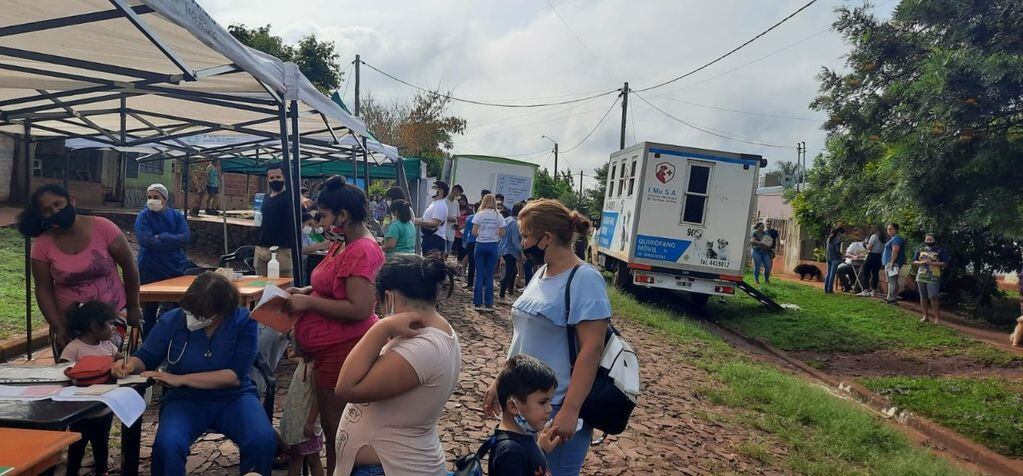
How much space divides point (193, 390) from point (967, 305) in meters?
16.5

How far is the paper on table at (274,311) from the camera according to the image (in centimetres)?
324

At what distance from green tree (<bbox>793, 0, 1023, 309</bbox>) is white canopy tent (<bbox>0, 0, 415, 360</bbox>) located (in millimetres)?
4414

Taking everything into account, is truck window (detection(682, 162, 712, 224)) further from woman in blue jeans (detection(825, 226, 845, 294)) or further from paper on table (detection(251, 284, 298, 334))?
paper on table (detection(251, 284, 298, 334))

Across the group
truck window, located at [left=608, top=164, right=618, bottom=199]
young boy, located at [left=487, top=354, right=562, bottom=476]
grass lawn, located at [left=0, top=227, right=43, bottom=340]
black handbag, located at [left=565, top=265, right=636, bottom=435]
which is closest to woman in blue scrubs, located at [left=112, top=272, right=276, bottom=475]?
young boy, located at [left=487, top=354, right=562, bottom=476]

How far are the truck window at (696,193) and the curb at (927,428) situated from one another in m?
3.06

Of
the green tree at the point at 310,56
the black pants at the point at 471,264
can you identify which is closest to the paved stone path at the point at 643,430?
the black pants at the point at 471,264

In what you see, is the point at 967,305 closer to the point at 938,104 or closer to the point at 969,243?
the point at 969,243

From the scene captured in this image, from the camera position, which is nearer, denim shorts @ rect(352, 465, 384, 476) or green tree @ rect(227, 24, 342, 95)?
denim shorts @ rect(352, 465, 384, 476)

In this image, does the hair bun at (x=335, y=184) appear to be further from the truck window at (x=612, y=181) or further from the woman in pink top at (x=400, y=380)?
the truck window at (x=612, y=181)

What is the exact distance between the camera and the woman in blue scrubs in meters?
3.40

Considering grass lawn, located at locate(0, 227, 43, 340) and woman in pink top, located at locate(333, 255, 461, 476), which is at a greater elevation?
woman in pink top, located at locate(333, 255, 461, 476)

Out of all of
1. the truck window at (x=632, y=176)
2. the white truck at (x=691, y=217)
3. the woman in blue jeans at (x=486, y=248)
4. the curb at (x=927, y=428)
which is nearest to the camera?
the curb at (x=927, y=428)

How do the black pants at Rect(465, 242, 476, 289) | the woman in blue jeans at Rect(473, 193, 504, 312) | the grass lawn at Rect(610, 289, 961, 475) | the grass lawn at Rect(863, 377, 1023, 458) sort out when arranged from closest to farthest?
1. the grass lawn at Rect(610, 289, 961, 475)
2. the grass lawn at Rect(863, 377, 1023, 458)
3. the woman in blue jeans at Rect(473, 193, 504, 312)
4. the black pants at Rect(465, 242, 476, 289)

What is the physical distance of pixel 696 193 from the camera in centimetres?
1295
